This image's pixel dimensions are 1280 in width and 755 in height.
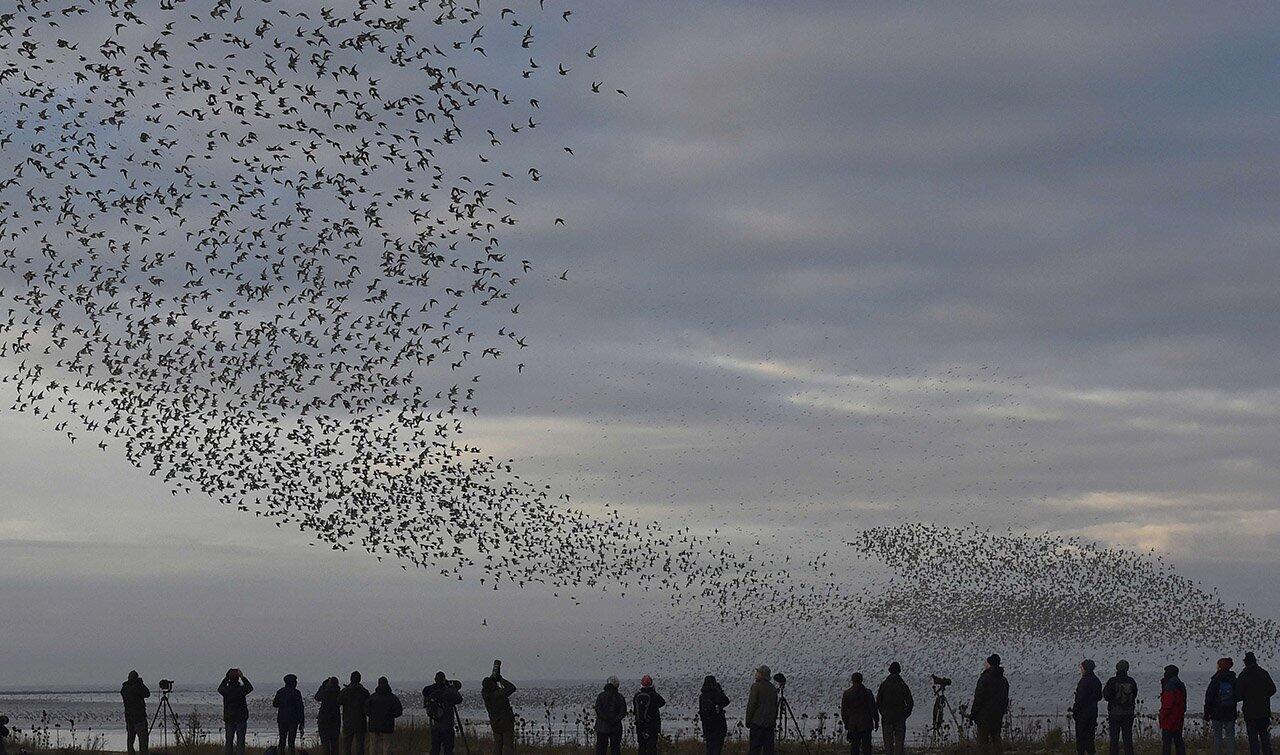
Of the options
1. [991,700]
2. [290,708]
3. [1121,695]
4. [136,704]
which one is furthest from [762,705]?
[136,704]

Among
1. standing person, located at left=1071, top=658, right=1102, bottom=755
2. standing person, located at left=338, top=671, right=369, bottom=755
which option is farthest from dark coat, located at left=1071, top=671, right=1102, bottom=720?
standing person, located at left=338, top=671, right=369, bottom=755

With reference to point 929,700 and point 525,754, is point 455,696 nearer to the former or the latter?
point 525,754

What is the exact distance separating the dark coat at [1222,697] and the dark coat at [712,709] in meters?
8.78

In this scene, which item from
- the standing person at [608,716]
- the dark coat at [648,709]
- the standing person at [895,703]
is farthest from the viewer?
the dark coat at [648,709]

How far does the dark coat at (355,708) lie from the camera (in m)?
28.6

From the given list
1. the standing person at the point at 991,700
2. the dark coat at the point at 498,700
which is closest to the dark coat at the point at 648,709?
the dark coat at the point at 498,700

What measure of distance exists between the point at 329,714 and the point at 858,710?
10.7 meters

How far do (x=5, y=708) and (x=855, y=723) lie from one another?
89268 millimetres

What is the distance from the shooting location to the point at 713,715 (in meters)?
27.6

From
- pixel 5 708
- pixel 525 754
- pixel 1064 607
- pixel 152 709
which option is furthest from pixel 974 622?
pixel 5 708

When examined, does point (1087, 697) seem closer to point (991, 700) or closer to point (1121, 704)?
point (1121, 704)

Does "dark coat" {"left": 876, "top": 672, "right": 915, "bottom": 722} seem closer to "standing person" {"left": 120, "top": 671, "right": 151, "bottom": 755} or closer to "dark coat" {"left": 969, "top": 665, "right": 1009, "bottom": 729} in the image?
"dark coat" {"left": 969, "top": 665, "right": 1009, "bottom": 729}

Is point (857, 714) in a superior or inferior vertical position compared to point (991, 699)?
inferior

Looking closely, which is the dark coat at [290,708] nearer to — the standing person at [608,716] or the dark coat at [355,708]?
the dark coat at [355,708]
